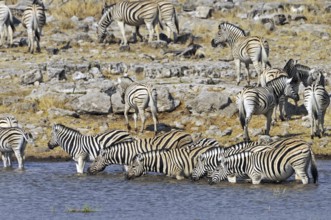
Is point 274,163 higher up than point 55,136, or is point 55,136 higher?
point 55,136

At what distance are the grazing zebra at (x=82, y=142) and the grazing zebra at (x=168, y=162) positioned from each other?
111cm

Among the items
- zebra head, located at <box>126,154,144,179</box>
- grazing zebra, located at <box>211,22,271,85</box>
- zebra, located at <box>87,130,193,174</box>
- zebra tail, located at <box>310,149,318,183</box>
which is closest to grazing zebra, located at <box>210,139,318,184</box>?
zebra tail, located at <box>310,149,318,183</box>

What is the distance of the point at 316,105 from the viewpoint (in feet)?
77.6

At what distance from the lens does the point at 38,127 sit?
24.0m

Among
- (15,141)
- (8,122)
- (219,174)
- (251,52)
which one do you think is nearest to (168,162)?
(219,174)

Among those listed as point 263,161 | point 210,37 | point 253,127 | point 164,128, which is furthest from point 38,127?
point 210,37

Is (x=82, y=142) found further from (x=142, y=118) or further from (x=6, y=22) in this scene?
(x=6, y=22)

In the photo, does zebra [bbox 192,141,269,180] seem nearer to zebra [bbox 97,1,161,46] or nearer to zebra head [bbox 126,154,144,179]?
zebra head [bbox 126,154,144,179]

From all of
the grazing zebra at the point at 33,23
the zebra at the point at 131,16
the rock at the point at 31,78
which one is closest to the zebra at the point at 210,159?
the rock at the point at 31,78

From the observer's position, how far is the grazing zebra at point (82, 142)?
838 inches

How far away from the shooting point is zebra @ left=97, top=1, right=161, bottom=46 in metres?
31.3

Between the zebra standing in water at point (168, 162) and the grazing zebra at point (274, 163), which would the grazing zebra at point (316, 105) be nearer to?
the grazing zebra at point (274, 163)

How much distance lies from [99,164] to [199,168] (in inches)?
79.4

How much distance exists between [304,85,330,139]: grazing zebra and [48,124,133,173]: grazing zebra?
14.2 ft
